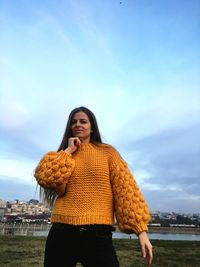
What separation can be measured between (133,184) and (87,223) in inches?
20.8

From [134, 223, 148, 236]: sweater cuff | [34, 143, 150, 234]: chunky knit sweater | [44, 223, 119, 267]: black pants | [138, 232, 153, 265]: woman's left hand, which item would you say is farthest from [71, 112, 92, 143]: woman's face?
[138, 232, 153, 265]: woman's left hand

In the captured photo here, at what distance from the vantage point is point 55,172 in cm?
350

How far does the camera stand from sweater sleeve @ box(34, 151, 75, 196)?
349cm

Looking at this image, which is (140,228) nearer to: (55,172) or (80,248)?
(80,248)

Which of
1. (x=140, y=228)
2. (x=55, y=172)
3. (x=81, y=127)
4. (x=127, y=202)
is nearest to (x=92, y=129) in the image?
(x=81, y=127)

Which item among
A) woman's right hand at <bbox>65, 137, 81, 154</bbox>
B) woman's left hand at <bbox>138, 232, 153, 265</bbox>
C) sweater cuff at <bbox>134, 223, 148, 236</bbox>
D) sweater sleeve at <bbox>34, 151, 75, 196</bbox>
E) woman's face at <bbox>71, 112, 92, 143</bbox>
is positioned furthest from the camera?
woman's face at <bbox>71, 112, 92, 143</bbox>

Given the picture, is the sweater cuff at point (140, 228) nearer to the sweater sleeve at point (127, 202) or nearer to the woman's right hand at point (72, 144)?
the sweater sleeve at point (127, 202)

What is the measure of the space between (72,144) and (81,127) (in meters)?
0.20

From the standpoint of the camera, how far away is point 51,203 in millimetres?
3777

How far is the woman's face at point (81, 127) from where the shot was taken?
3.87m

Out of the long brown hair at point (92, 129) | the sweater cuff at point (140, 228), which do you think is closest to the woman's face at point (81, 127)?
the long brown hair at point (92, 129)

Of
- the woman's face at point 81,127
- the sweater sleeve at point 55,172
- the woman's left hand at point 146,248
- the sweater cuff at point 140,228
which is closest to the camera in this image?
the woman's left hand at point 146,248

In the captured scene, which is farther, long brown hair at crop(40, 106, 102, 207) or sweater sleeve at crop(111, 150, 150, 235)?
long brown hair at crop(40, 106, 102, 207)

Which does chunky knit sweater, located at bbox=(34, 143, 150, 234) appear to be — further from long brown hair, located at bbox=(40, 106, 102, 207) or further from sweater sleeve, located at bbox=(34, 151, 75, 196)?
long brown hair, located at bbox=(40, 106, 102, 207)
